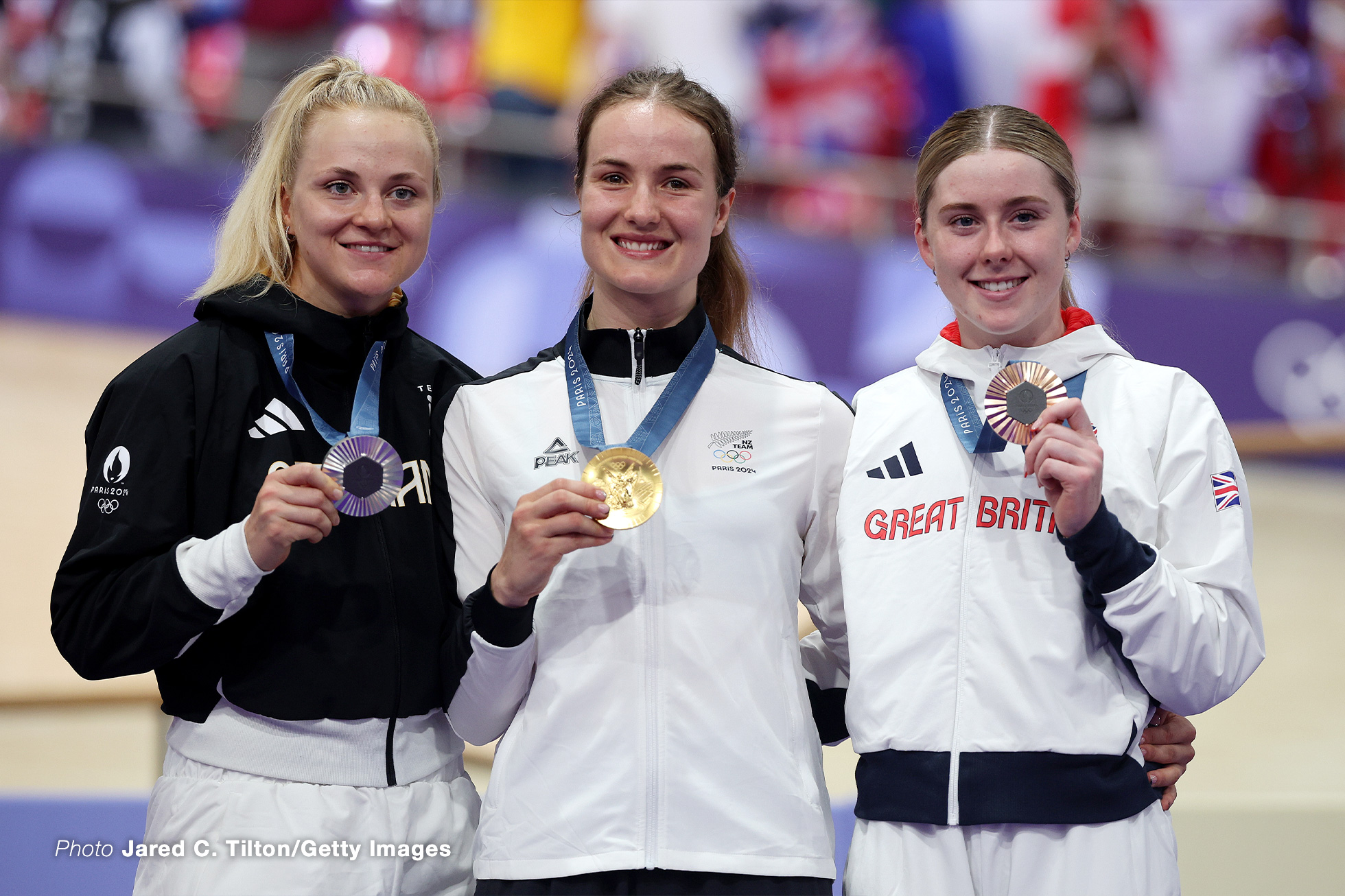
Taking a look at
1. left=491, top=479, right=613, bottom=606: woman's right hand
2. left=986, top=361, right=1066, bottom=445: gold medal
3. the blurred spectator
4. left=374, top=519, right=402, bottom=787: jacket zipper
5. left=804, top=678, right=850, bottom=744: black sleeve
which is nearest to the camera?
left=491, top=479, right=613, bottom=606: woman's right hand

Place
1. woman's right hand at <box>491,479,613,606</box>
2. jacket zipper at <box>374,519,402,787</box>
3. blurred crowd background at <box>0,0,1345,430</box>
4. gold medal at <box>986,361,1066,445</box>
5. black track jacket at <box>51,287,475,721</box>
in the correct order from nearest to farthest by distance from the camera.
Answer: woman's right hand at <box>491,479,613,606</box>, gold medal at <box>986,361,1066,445</box>, black track jacket at <box>51,287,475,721</box>, jacket zipper at <box>374,519,402,787</box>, blurred crowd background at <box>0,0,1345,430</box>

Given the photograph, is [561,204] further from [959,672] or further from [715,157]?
[959,672]

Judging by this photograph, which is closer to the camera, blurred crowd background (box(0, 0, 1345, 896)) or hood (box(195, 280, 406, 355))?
hood (box(195, 280, 406, 355))

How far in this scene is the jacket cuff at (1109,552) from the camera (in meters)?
1.96

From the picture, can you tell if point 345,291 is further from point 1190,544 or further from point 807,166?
point 807,166

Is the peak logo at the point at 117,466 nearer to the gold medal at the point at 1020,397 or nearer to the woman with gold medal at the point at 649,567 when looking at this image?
the woman with gold medal at the point at 649,567

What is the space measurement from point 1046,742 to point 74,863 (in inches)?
94.8

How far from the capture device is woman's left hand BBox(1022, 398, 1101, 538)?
1956mm

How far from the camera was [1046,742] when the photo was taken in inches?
79.9

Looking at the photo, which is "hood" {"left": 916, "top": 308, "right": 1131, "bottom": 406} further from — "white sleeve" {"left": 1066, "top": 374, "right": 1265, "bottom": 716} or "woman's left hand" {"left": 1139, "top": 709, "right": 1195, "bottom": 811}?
"woman's left hand" {"left": 1139, "top": 709, "right": 1195, "bottom": 811}

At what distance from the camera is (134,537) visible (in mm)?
2160

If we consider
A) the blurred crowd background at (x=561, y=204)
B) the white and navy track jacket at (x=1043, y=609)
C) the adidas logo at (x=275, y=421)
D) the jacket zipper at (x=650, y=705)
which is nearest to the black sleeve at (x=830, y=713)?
the white and navy track jacket at (x=1043, y=609)

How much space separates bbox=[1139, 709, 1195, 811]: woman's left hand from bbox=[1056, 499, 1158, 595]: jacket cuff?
309 mm

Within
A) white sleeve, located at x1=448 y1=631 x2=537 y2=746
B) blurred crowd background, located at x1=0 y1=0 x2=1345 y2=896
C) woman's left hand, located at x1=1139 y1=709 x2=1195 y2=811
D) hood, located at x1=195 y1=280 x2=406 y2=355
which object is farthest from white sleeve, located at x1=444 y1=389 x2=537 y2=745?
blurred crowd background, located at x1=0 y1=0 x2=1345 y2=896
